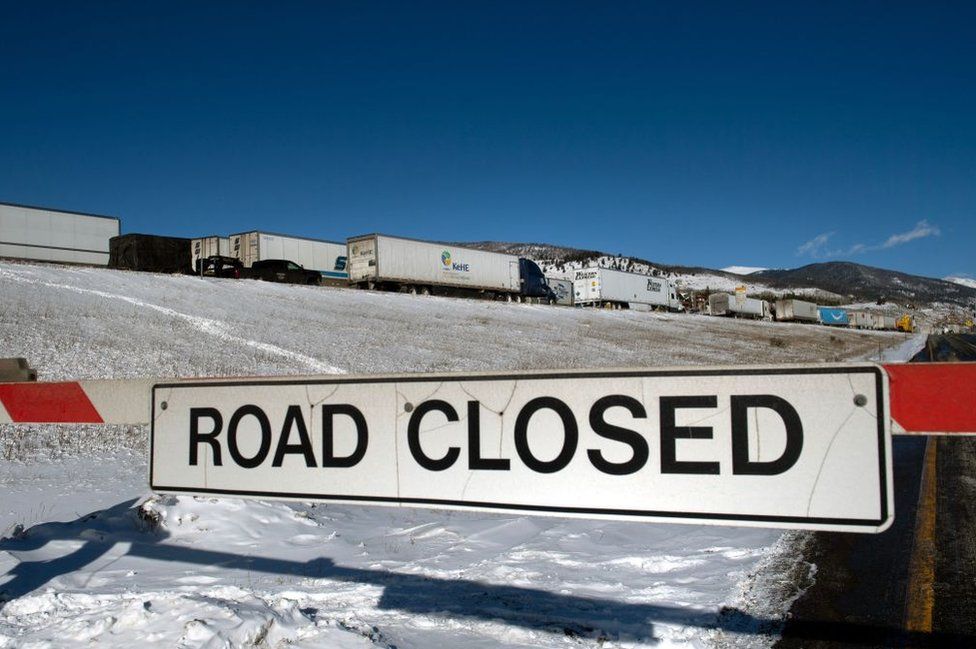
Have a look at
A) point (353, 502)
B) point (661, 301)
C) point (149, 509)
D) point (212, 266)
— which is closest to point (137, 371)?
point (149, 509)

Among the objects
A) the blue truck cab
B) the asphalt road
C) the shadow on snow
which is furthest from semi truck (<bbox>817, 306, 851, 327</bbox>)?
the shadow on snow

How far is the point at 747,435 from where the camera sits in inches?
70.9

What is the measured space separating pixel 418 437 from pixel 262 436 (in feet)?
2.18

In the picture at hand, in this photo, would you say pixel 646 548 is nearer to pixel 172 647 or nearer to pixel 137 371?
pixel 172 647

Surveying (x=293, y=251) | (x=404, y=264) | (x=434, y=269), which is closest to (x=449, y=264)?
(x=434, y=269)

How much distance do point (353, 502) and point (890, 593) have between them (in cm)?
417

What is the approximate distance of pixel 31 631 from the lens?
3.65m

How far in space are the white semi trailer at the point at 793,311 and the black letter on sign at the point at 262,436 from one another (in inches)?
3304

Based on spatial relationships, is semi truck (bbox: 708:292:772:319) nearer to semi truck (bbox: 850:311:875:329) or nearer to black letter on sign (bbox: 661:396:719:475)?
semi truck (bbox: 850:311:875:329)

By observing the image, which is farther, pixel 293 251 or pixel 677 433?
pixel 293 251

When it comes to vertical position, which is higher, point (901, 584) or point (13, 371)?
point (13, 371)

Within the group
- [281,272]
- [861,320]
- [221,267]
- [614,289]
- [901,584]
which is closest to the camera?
[901,584]

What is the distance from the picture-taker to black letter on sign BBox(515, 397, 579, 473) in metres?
1.98

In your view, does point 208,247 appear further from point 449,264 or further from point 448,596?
point 448,596
